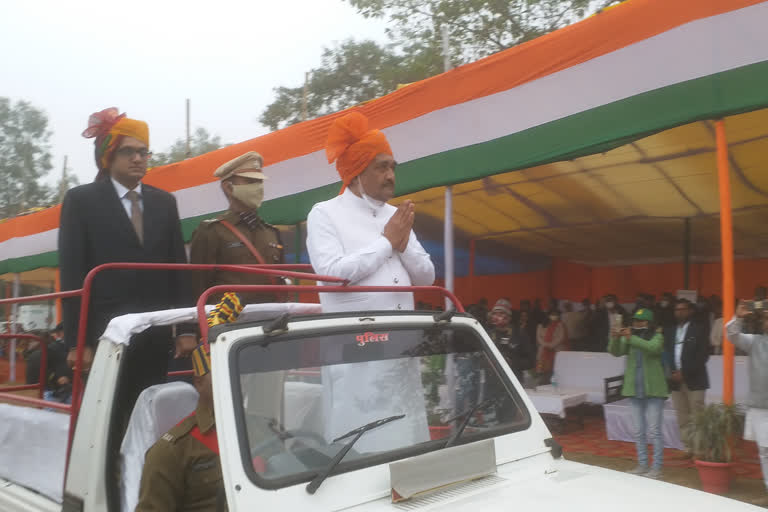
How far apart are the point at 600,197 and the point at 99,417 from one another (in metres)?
8.45

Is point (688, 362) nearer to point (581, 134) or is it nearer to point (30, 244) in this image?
point (581, 134)

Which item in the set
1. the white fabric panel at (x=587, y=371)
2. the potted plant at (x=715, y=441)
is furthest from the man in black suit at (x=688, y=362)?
the white fabric panel at (x=587, y=371)

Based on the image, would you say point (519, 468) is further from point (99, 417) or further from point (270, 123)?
point (270, 123)

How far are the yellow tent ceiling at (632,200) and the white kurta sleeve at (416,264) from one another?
15.1 feet

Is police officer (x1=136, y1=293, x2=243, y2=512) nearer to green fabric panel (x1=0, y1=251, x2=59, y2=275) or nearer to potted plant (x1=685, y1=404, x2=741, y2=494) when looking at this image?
potted plant (x1=685, y1=404, x2=741, y2=494)

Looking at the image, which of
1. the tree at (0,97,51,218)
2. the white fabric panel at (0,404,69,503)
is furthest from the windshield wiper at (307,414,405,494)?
the tree at (0,97,51,218)

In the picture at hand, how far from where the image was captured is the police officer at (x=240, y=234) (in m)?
3.42

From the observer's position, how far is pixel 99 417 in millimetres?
2326

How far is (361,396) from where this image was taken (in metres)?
2.20

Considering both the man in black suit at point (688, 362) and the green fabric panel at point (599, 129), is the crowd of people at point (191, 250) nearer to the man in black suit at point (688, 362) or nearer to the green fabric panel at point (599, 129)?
the green fabric panel at point (599, 129)

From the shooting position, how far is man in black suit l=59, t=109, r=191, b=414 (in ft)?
9.99

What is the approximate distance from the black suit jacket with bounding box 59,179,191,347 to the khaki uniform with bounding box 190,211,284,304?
18 centimetres

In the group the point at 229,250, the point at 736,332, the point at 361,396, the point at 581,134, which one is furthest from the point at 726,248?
the point at 361,396

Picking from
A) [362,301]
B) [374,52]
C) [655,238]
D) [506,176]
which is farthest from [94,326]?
[374,52]
